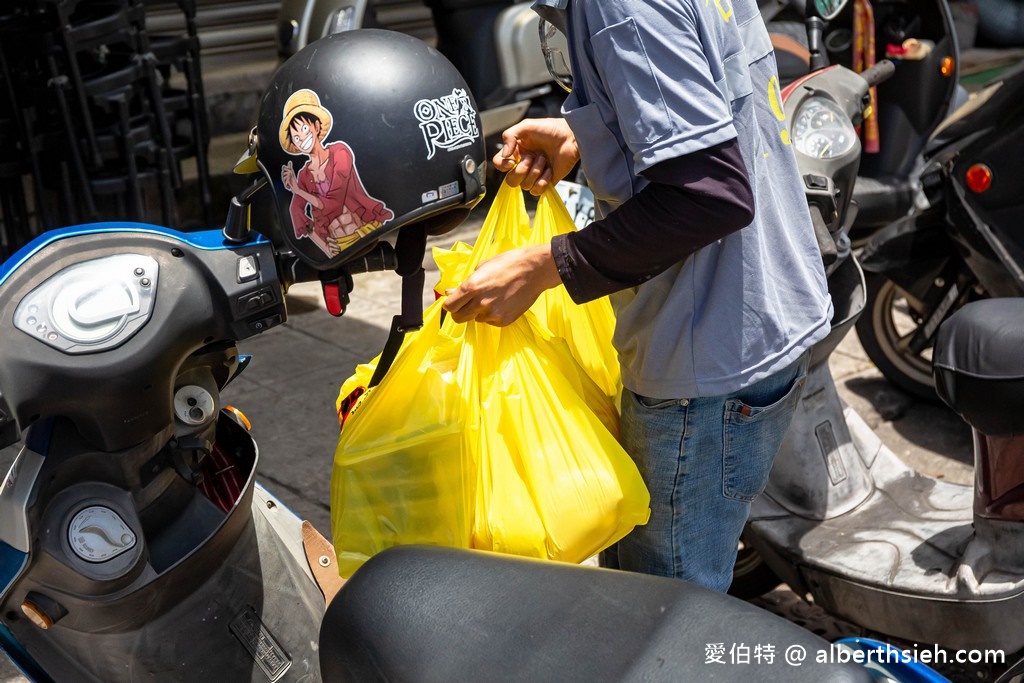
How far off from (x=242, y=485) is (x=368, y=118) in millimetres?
792

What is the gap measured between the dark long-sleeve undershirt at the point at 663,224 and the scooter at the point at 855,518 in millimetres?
784

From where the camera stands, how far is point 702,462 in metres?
1.98

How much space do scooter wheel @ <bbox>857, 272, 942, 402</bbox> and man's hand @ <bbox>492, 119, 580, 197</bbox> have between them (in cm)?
216

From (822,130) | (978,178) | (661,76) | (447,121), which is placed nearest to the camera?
(661,76)

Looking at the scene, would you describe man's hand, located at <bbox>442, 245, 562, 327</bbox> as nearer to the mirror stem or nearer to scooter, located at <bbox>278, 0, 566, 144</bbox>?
the mirror stem

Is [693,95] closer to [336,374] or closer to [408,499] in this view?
[408,499]

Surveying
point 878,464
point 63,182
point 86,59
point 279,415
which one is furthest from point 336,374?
point 878,464

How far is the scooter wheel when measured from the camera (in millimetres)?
3996

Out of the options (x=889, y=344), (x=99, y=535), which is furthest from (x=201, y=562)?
(x=889, y=344)

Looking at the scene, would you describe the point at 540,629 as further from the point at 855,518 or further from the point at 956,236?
the point at 956,236

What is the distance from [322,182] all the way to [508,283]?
1.17 ft

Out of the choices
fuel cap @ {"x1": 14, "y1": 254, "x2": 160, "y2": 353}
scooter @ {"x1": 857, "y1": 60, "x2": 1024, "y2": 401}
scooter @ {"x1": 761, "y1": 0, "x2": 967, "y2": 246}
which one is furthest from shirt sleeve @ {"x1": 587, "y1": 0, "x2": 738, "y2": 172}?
scooter @ {"x1": 761, "y1": 0, "x2": 967, "y2": 246}

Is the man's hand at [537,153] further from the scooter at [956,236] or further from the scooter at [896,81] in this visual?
the scooter at [896,81]

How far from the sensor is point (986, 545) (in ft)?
7.81
